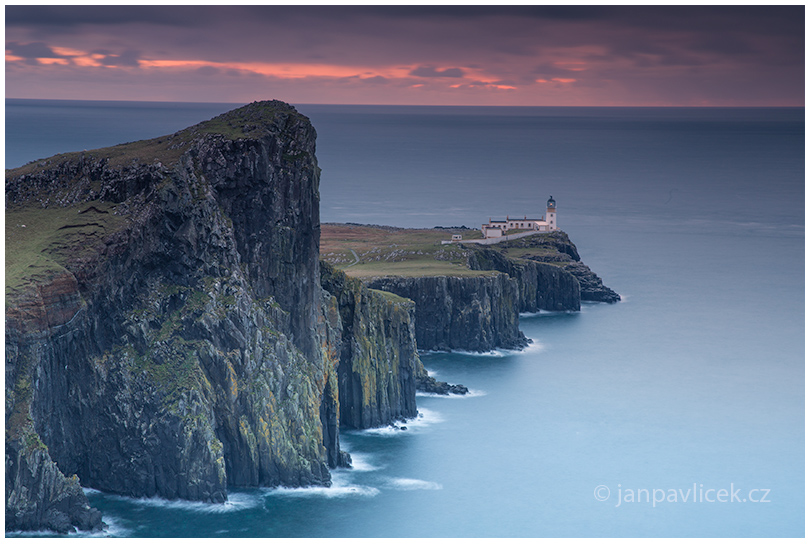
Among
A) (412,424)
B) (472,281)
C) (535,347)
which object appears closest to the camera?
(412,424)

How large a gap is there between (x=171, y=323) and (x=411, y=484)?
884 inches

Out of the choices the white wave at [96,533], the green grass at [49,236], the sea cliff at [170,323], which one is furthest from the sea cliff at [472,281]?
the white wave at [96,533]

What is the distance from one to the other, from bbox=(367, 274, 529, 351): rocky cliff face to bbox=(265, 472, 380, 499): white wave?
176 ft

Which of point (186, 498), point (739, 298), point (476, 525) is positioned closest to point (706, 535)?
point (476, 525)

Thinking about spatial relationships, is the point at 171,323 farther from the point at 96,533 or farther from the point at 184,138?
the point at 184,138

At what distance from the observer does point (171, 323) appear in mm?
Result: 80625

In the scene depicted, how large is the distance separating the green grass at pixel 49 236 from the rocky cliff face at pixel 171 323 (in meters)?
0.17

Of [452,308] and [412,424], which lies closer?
[412,424]

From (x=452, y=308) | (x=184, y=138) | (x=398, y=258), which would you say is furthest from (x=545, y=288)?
(x=184, y=138)

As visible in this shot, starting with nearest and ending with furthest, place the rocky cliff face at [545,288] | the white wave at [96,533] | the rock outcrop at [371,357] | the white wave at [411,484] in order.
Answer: the white wave at [96,533]
the white wave at [411,484]
the rock outcrop at [371,357]
the rocky cliff face at [545,288]

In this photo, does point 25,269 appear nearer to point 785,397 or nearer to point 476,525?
point 476,525

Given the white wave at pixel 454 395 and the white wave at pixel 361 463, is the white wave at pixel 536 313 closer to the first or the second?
the white wave at pixel 454 395

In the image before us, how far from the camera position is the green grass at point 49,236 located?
2968 inches

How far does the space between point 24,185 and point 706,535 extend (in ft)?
184
